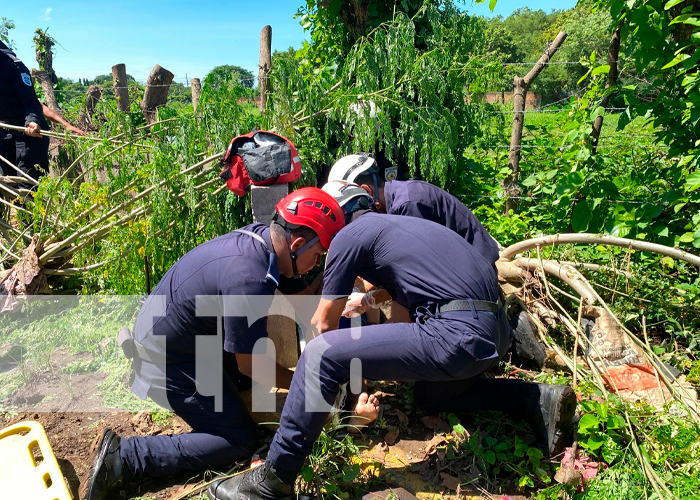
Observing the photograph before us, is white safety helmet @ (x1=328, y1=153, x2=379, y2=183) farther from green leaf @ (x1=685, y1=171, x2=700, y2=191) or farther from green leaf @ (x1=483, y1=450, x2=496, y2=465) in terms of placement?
green leaf @ (x1=685, y1=171, x2=700, y2=191)

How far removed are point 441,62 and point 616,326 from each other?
106 inches

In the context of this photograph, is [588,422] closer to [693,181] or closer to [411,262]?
[411,262]

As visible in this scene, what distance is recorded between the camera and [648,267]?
4.27 m

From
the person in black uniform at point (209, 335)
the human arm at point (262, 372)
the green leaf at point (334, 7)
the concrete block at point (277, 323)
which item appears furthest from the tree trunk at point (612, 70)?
the human arm at point (262, 372)

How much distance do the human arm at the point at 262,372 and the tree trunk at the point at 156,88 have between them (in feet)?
19.6

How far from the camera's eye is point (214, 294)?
2.54 meters

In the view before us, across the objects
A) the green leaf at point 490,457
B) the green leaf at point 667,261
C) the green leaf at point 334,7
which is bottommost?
the green leaf at point 490,457

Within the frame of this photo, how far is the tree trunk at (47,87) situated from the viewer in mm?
8430

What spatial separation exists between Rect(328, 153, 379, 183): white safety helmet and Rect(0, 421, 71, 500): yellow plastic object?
6.93ft

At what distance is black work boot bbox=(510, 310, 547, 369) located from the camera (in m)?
3.53

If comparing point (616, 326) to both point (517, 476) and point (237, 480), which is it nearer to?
point (517, 476)

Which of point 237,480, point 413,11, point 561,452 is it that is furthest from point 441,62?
point 237,480

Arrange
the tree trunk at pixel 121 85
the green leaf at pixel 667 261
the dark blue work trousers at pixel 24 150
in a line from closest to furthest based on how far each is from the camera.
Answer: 1. the green leaf at pixel 667 261
2. the dark blue work trousers at pixel 24 150
3. the tree trunk at pixel 121 85

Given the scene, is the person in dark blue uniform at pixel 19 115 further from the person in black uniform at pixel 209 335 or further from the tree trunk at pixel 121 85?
the person in black uniform at pixel 209 335
